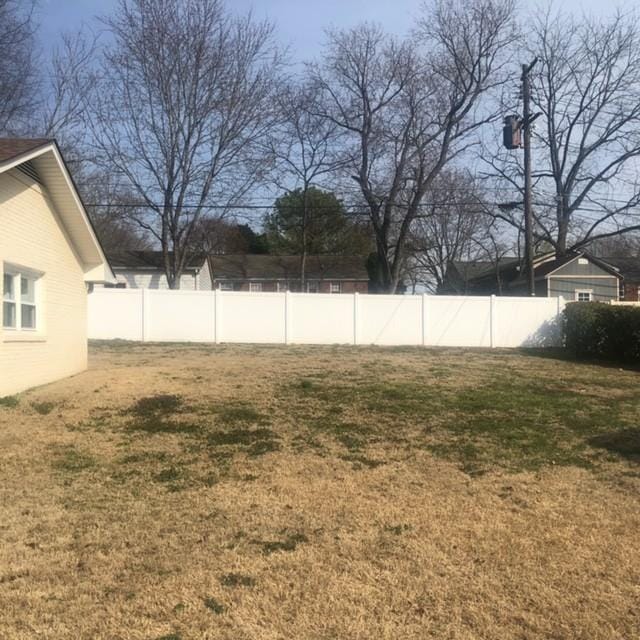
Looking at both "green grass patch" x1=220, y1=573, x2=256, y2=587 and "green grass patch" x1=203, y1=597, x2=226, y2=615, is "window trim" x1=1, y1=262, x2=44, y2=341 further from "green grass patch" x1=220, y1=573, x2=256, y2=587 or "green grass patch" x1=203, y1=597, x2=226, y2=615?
"green grass patch" x1=203, y1=597, x2=226, y2=615

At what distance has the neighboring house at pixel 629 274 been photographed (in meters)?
41.1

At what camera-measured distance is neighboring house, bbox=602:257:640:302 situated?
4112 centimetres

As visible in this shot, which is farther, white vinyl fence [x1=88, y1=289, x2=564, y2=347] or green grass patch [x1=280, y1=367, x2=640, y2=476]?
white vinyl fence [x1=88, y1=289, x2=564, y2=347]

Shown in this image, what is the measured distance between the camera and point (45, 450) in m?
6.92

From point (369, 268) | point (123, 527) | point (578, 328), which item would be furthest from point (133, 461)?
point (369, 268)

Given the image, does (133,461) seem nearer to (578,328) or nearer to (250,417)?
(250,417)

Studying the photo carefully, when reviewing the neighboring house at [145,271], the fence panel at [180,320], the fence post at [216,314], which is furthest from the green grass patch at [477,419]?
the neighboring house at [145,271]

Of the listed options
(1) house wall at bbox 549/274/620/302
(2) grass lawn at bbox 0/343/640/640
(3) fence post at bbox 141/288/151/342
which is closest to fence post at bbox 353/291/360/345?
(3) fence post at bbox 141/288/151/342

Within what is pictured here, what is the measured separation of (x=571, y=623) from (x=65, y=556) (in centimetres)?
317

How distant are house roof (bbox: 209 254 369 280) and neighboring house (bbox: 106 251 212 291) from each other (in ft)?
34.7

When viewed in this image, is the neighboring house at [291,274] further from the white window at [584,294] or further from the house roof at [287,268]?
the white window at [584,294]

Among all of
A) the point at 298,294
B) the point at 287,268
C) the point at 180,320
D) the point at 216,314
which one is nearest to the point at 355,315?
the point at 298,294

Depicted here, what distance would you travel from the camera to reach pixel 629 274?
4122cm

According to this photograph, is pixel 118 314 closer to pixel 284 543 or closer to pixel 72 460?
pixel 72 460
